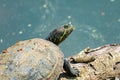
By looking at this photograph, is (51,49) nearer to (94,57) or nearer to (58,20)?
(94,57)

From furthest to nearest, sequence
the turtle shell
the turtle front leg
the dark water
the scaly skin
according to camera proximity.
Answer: the dark water → the scaly skin → the turtle front leg → the turtle shell

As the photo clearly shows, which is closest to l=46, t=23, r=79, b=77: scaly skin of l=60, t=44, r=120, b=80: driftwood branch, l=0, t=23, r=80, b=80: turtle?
l=0, t=23, r=80, b=80: turtle

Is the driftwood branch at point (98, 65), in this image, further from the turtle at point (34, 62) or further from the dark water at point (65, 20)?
the dark water at point (65, 20)

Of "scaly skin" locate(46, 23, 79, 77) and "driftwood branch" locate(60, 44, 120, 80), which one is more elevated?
"scaly skin" locate(46, 23, 79, 77)

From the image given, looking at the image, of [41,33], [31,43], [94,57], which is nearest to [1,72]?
[31,43]

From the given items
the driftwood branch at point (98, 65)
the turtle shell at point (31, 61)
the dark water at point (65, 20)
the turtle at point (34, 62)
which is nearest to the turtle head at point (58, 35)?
the turtle at point (34, 62)

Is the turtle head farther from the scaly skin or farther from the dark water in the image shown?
the dark water
